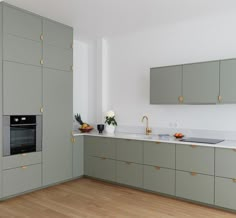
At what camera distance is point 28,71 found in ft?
12.5

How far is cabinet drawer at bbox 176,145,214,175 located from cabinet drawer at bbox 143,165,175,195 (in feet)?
0.69

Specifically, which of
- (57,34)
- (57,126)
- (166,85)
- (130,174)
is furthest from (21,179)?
(166,85)

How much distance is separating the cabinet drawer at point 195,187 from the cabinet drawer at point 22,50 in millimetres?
2707

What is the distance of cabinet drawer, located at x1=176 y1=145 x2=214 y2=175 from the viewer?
337cm

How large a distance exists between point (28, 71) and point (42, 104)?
546 millimetres

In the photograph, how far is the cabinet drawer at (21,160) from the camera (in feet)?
11.6

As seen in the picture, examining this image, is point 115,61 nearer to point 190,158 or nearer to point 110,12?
point 110,12

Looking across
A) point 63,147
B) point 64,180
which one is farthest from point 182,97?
point 64,180

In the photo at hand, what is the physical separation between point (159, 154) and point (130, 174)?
0.64 metres

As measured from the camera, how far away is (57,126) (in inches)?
168

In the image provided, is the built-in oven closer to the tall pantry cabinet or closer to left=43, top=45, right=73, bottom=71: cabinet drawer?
the tall pantry cabinet

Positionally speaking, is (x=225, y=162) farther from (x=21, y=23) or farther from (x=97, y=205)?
(x=21, y=23)

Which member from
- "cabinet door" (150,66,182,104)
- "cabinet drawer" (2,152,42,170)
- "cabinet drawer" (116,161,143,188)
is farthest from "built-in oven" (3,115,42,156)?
"cabinet door" (150,66,182,104)

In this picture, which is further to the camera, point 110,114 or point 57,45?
point 110,114
